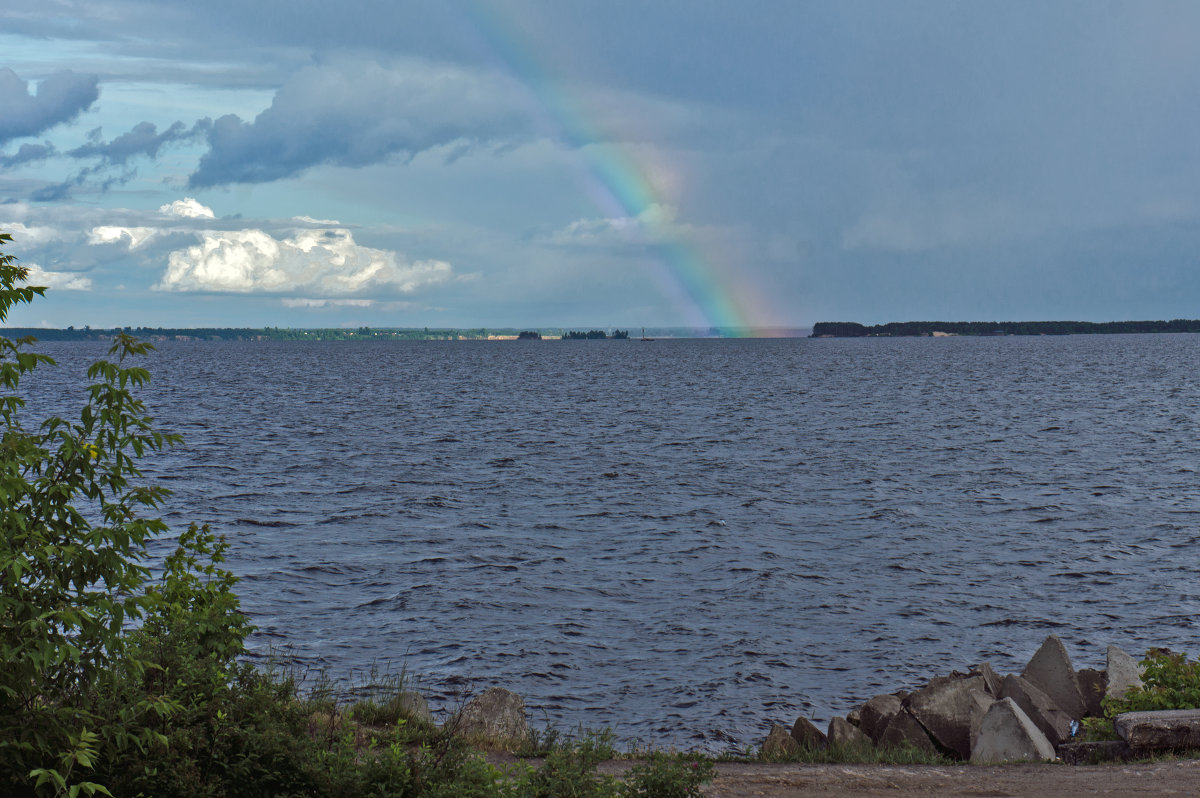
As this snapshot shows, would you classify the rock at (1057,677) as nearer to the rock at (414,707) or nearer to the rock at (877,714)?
the rock at (877,714)

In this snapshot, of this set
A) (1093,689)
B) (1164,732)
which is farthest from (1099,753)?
(1093,689)

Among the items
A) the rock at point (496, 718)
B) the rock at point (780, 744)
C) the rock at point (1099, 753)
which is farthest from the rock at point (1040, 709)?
the rock at point (496, 718)

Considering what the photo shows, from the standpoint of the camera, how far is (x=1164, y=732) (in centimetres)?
1284

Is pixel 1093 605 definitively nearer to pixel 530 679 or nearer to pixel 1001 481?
pixel 530 679

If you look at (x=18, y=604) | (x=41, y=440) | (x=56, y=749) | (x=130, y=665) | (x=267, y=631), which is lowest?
(x=267, y=631)

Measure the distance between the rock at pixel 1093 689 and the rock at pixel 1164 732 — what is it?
115 inches

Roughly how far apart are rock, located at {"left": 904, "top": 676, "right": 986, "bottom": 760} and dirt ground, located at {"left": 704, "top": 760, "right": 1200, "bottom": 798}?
1892 mm

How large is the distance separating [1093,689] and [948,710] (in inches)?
125

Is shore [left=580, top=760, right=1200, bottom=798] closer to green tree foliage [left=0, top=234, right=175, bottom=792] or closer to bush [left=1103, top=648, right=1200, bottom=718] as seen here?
bush [left=1103, top=648, right=1200, bottom=718]

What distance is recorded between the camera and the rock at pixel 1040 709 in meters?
15.0

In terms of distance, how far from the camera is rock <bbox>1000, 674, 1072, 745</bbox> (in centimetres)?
1498

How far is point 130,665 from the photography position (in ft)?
26.7

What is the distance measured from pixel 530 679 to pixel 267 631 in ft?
22.3

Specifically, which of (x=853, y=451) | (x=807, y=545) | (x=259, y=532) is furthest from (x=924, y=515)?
(x=259, y=532)
